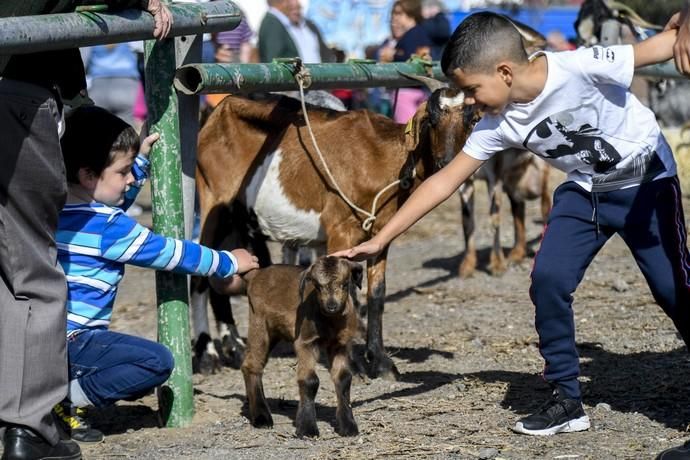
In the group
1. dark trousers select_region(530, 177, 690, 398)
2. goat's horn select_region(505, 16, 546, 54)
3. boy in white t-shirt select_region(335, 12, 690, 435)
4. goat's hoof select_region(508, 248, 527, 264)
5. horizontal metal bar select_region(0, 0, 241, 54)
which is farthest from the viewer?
goat's hoof select_region(508, 248, 527, 264)

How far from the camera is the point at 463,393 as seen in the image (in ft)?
19.0

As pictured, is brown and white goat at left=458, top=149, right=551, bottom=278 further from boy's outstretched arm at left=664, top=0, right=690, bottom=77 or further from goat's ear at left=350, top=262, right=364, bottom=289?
boy's outstretched arm at left=664, top=0, right=690, bottom=77

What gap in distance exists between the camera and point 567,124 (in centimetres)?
477

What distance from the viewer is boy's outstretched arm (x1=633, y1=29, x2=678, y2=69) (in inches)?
181

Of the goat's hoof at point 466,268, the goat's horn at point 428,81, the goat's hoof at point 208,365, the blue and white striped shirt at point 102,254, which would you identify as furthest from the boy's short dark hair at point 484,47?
the goat's hoof at point 466,268

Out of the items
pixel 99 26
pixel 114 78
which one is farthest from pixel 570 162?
pixel 114 78

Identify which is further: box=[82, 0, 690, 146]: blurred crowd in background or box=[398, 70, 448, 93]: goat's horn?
box=[82, 0, 690, 146]: blurred crowd in background

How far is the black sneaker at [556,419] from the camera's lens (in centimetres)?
493

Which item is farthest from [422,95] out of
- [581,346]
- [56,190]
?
[56,190]

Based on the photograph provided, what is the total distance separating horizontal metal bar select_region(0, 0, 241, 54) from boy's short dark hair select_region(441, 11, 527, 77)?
1.19 metres

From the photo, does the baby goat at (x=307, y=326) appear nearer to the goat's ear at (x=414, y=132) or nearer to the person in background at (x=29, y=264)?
the person in background at (x=29, y=264)

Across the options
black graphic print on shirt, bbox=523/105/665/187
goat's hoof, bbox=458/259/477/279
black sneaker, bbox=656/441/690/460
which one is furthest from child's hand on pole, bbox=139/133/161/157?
goat's hoof, bbox=458/259/477/279

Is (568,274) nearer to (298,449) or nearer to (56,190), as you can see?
(298,449)

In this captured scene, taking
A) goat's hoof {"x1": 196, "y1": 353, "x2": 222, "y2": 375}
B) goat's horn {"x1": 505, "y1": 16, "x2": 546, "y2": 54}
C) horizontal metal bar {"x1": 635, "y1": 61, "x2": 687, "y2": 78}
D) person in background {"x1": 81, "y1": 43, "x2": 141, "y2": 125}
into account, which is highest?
person in background {"x1": 81, "y1": 43, "x2": 141, "y2": 125}
